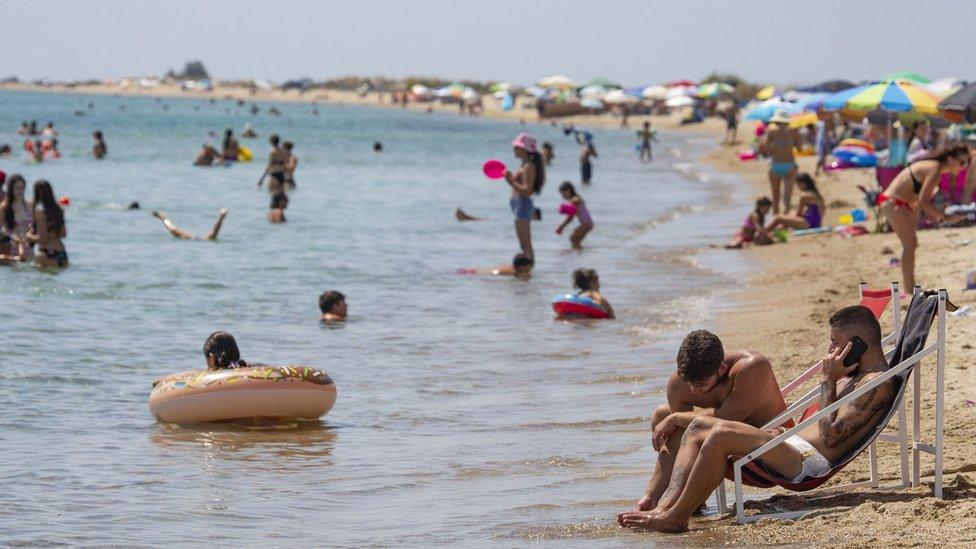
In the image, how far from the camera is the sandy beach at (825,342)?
16.4 ft

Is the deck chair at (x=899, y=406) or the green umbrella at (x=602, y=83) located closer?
the deck chair at (x=899, y=406)

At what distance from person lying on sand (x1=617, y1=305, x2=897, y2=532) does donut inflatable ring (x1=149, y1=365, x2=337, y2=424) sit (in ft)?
10.1

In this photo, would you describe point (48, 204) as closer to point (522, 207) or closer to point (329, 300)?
point (329, 300)

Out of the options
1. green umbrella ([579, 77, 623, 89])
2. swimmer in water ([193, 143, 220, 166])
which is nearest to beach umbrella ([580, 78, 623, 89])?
green umbrella ([579, 77, 623, 89])

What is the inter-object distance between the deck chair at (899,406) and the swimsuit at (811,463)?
20mm

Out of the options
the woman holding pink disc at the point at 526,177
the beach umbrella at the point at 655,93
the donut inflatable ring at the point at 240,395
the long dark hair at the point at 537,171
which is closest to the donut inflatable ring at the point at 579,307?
the woman holding pink disc at the point at 526,177

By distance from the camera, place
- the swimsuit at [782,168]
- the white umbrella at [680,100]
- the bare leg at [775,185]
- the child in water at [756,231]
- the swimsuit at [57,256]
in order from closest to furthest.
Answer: the swimsuit at [57,256] → the child in water at [756,231] → the swimsuit at [782,168] → the bare leg at [775,185] → the white umbrella at [680,100]

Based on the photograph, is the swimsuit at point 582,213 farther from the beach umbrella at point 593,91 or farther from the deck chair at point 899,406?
the beach umbrella at point 593,91

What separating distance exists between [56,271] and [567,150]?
39920mm

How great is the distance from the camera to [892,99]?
19.6 meters

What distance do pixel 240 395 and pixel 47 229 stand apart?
779cm

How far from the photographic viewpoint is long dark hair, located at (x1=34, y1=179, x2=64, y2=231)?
14.1 m

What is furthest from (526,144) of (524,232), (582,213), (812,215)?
(812,215)

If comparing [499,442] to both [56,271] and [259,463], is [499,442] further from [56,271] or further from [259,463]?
[56,271]
